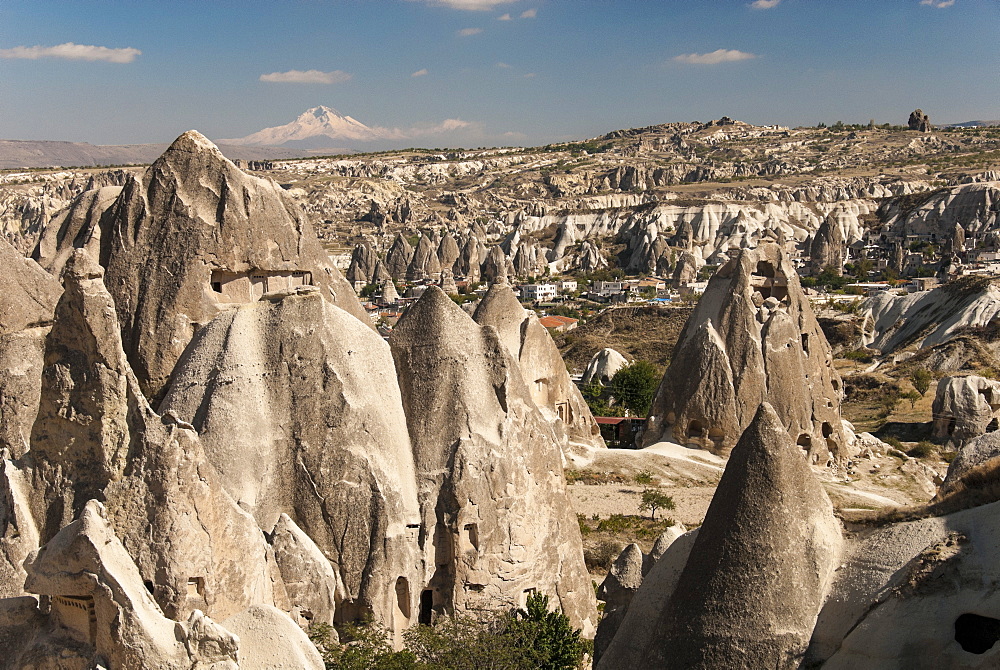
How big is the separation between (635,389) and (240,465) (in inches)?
872

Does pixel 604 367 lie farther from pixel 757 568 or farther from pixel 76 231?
pixel 757 568

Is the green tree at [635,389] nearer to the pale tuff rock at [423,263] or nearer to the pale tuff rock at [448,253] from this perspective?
the pale tuff rock at [423,263]

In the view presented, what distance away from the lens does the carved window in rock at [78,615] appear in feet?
18.0

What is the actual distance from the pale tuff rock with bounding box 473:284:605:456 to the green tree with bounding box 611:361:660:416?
1002 cm

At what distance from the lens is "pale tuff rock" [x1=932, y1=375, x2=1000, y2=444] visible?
22.3 meters

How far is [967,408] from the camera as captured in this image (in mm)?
22547

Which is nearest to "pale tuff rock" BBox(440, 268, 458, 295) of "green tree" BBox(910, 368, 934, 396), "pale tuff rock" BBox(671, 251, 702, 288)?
"pale tuff rock" BBox(671, 251, 702, 288)

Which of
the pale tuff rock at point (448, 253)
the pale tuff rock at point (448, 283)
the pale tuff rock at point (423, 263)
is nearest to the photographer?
the pale tuff rock at point (448, 283)

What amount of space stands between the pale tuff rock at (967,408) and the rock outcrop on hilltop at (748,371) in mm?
5174

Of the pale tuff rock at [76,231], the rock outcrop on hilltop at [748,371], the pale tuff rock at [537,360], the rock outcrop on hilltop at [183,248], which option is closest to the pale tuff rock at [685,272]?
the rock outcrop on hilltop at [748,371]

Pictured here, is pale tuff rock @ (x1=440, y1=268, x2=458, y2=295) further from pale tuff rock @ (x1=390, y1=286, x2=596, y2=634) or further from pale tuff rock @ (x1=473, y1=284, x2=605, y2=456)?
pale tuff rock @ (x1=390, y1=286, x2=596, y2=634)

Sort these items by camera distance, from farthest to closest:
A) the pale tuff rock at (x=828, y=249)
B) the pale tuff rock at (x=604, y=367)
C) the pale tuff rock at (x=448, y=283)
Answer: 1. the pale tuff rock at (x=828, y=249)
2. the pale tuff rock at (x=448, y=283)
3. the pale tuff rock at (x=604, y=367)

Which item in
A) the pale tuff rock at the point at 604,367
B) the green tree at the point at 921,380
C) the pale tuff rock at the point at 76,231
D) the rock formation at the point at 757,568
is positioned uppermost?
the pale tuff rock at the point at 76,231

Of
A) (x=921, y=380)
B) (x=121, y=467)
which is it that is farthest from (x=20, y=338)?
(x=921, y=380)
